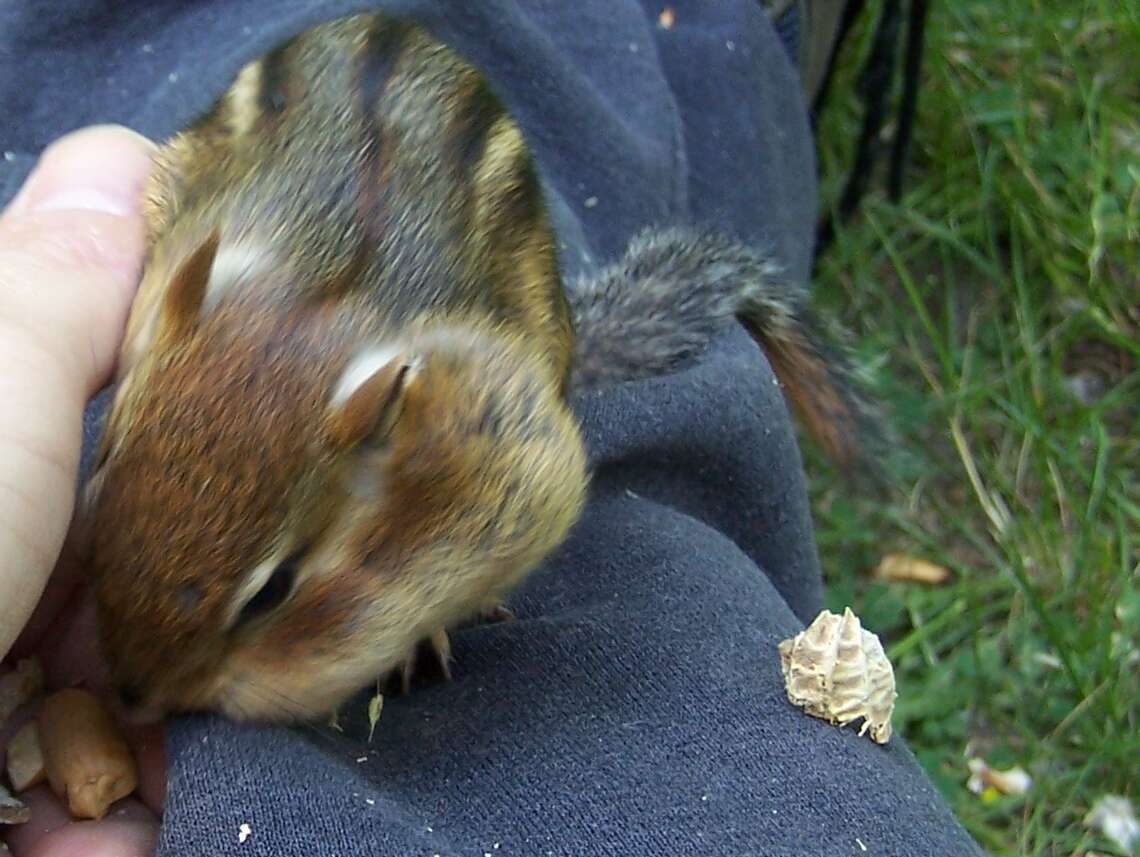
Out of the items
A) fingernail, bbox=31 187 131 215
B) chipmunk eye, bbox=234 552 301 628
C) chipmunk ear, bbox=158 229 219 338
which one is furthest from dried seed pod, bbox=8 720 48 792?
fingernail, bbox=31 187 131 215

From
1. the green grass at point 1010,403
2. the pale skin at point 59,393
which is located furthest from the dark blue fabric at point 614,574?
the green grass at point 1010,403

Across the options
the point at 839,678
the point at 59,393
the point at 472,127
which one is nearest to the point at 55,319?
the point at 59,393

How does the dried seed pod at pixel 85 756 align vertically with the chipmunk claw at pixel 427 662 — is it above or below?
above

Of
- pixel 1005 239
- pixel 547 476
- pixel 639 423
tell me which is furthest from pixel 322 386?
pixel 1005 239

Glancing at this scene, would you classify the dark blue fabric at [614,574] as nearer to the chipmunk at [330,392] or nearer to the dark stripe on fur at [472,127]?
the chipmunk at [330,392]

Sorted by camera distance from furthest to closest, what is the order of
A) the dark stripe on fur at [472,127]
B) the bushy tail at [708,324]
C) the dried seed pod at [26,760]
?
1. the bushy tail at [708,324]
2. the dark stripe on fur at [472,127]
3. the dried seed pod at [26,760]

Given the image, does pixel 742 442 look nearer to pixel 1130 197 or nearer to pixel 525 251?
pixel 525 251

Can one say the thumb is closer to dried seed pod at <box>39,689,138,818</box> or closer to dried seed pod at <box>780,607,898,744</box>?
dried seed pod at <box>39,689,138,818</box>
